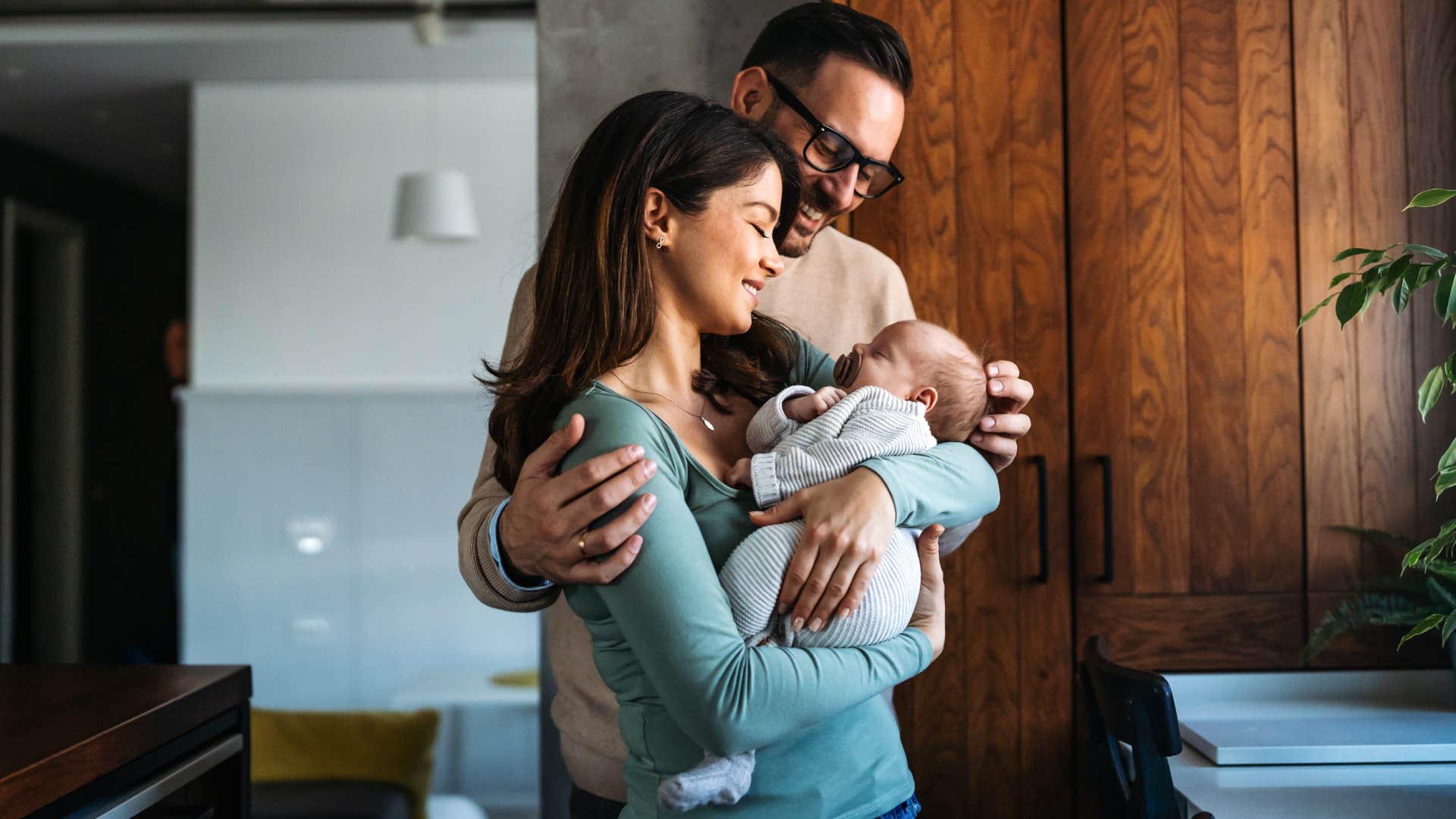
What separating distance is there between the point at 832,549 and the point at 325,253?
16.1ft

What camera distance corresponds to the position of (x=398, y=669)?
5.21 meters

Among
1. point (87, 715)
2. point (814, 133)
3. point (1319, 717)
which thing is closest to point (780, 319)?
point (814, 133)

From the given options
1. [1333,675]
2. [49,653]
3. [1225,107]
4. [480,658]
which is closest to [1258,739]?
[1333,675]

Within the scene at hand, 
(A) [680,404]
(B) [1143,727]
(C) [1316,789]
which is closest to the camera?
(A) [680,404]

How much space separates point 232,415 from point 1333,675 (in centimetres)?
487

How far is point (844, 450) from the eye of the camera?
1.14 m

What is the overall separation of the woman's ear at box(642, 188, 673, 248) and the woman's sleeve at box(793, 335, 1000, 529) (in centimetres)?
33

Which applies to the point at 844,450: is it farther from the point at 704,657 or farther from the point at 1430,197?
the point at 1430,197

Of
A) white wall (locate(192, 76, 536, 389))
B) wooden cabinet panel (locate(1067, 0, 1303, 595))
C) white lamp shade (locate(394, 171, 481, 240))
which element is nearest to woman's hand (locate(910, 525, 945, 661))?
wooden cabinet panel (locate(1067, 0, 1303, 595))

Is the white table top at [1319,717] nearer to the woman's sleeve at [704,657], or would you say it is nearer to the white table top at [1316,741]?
the white table top at [1316,741]

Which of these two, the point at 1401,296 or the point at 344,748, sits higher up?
the point at 1401,296

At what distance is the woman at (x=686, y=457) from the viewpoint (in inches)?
38.2

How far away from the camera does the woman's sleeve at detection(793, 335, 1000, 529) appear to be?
111 centimetres

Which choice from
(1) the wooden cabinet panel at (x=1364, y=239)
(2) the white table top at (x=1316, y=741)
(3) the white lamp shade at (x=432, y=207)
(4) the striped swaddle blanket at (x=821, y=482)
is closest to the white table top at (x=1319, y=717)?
(2) the white table top at (x=1316, y=741)
